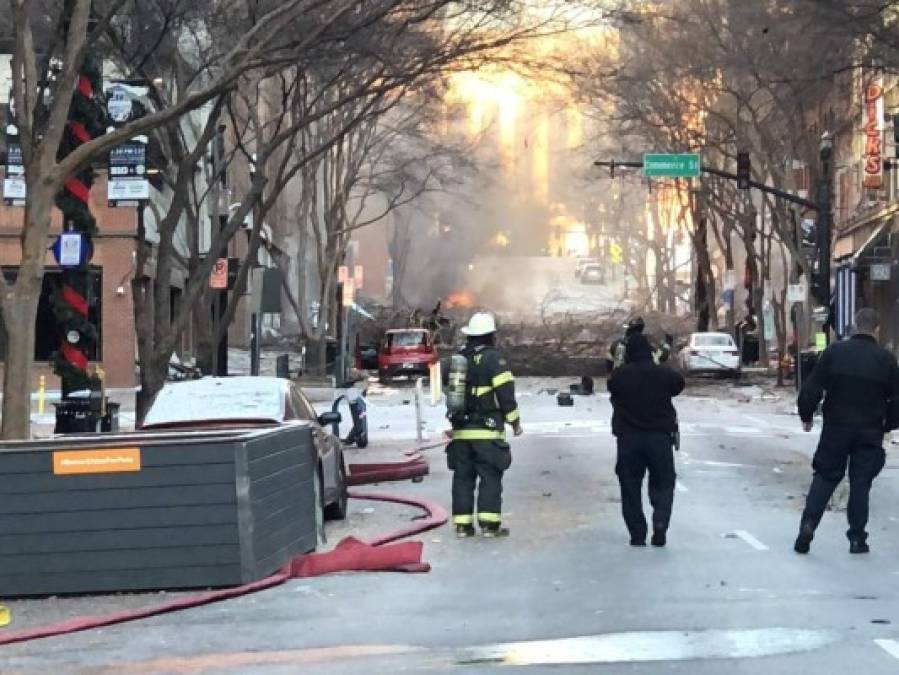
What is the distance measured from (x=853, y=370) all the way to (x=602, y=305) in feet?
256

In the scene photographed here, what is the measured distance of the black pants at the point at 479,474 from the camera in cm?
1217

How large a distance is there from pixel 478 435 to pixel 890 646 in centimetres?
491

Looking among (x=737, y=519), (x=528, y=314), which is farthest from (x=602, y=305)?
(x=737, y=519)

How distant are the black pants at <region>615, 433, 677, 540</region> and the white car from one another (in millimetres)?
34914

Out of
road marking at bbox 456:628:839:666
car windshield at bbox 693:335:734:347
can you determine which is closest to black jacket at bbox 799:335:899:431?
road marking at bbox 456:628:839:666

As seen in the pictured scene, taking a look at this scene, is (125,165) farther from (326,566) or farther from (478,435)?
(326,566)

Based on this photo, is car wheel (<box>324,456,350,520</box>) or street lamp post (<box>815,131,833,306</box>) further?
street lamp post (<box>815,131,833,306</box>)

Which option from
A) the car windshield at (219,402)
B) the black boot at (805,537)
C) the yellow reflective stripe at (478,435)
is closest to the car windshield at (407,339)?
the car windshield at (219,402)

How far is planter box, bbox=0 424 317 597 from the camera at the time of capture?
9945mm

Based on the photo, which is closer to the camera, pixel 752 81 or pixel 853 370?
pixel 853 370

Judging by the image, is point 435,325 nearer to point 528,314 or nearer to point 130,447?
point 528,314

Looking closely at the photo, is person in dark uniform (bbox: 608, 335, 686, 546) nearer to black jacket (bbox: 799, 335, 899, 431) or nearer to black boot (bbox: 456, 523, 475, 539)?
black jacket (bbox: 799, 335, 899, 431)

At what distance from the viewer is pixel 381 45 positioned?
21656mm

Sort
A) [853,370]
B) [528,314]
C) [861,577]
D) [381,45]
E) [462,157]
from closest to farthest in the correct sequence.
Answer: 1. [861,577]
2. [853,370]
3. [381,45]
4. [462,157]
5. [528,314]
